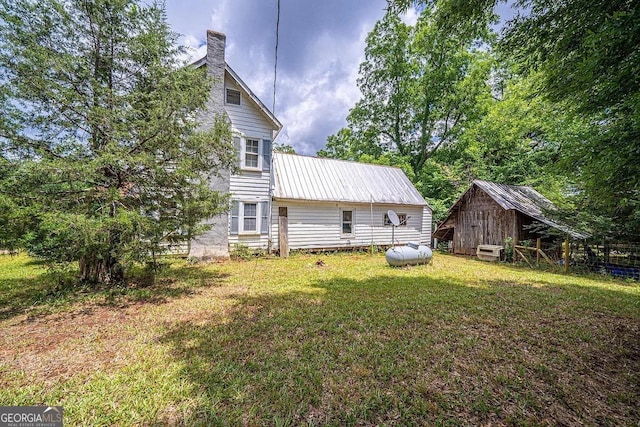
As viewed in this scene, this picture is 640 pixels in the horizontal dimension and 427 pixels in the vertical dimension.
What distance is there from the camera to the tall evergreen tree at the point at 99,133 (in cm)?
470

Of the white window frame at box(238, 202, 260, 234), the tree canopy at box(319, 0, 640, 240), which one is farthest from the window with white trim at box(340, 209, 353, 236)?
the tree canopy at box(319, 0, 640, 240)

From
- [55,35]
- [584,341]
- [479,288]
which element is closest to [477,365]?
[584,341]

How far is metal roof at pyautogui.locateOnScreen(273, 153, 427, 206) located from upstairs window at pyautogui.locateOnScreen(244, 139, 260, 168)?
57.6 inches

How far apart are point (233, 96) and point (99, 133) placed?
21.6 feet

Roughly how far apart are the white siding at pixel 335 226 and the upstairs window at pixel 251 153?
1992mm

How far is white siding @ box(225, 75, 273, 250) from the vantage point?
1109 cm

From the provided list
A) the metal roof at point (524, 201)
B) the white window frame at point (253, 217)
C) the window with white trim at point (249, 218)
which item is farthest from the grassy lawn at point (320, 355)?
the metal roof at point (524, 201)

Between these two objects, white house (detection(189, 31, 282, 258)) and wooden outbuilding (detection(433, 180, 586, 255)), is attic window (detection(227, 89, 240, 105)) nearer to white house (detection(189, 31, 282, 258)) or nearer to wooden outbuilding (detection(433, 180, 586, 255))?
white house (detection(189, 31, 282, 258))

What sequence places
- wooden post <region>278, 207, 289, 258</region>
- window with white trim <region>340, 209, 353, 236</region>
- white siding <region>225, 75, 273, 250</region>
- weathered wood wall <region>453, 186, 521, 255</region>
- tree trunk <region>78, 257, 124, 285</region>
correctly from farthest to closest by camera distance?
window with white trim <region>340, 209, 353, 236</region> → weathered wood wall <region>453, 186, 521, 255</region> → wooden post <region>278, 207, 289, 258</region> → white siding <region>225, 75, 273, 250</region> → tree trunk <region>78, 257, 124, 285</region>

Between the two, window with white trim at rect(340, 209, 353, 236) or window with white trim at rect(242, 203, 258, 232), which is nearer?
window with white trim at rect(242, 203, 258, 232)

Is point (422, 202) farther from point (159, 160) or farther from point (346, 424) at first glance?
point (346, 424)

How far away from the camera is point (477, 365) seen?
3.27 metres

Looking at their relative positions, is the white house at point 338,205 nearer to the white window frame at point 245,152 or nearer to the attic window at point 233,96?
the white window frame at point 245,152

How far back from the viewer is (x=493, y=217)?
12961mm
